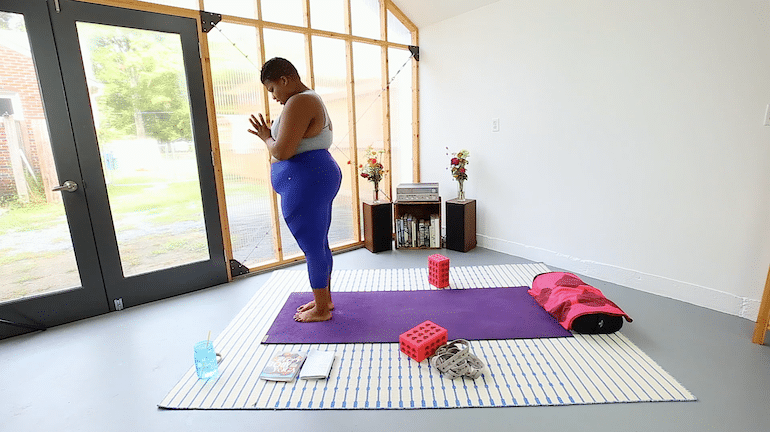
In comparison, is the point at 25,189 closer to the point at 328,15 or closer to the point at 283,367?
the point at 283,367

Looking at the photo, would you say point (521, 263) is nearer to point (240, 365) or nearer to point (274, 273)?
point (274, 273)

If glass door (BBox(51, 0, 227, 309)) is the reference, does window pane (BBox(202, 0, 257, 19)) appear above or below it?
above

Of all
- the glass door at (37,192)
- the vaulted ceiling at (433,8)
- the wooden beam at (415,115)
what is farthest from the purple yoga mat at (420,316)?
the vaulted ceiling at (433,8)

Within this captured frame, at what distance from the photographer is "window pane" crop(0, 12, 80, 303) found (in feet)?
7.37

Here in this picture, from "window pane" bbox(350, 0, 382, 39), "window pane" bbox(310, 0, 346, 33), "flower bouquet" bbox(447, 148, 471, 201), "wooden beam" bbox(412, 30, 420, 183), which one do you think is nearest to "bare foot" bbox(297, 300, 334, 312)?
"flower bouquet" bbox(447, 148, 471, 201)

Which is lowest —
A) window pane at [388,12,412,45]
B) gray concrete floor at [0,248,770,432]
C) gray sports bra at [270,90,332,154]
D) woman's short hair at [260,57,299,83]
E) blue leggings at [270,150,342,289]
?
gray concrete floor at [0,248,770,432]

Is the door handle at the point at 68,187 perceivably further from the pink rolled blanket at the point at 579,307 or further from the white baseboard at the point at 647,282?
the white baseboard at the point at 647,282

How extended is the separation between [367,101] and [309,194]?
2205 mm

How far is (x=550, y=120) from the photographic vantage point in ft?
10.4

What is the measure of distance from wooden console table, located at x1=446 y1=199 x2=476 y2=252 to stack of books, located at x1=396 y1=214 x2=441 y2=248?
121 millimetres

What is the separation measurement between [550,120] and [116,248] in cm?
346

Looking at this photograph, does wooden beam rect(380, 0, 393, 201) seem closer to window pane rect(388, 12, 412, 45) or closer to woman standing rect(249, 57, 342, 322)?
window pane rect(388, 12, 412, 45)

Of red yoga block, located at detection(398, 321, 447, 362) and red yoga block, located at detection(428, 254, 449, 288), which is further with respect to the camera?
red yoga block, located at detection(428, 254, 449, 288)

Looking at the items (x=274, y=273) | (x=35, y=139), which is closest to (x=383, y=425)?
(x=274, y=273)
